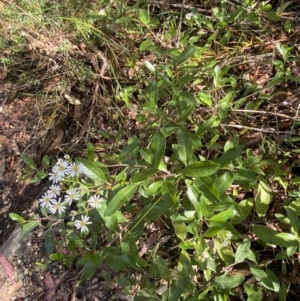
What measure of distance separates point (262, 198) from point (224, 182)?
347mm

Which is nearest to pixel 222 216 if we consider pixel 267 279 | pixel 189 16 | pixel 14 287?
pixel 267 279

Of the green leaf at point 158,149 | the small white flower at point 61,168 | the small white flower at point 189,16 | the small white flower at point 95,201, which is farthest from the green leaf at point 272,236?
the small white flower at point 189,16

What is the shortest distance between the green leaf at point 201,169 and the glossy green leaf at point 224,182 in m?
0.22

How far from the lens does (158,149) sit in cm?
140

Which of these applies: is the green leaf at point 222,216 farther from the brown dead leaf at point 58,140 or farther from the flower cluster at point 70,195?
the brown dead leaf at point 58,140

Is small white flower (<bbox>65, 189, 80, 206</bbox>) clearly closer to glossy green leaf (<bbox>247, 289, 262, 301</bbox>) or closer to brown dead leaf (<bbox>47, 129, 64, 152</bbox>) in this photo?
glossy green leaf (<bbox>247, 289, 262, 301</bbox>)

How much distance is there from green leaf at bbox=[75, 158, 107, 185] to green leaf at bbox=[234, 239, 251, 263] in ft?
1.89

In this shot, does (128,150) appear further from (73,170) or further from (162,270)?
(162,270)

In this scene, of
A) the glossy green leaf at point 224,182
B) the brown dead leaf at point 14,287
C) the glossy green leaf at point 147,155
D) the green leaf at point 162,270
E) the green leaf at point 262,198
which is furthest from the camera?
the brown dead leaf at point 14,287

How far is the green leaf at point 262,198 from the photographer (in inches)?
71.9

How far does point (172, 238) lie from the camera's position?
6.50 ft

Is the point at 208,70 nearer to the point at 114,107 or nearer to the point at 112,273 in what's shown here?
the point at 114,107

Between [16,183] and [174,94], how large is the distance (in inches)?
44.3

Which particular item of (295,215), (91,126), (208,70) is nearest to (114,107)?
(91,126)
